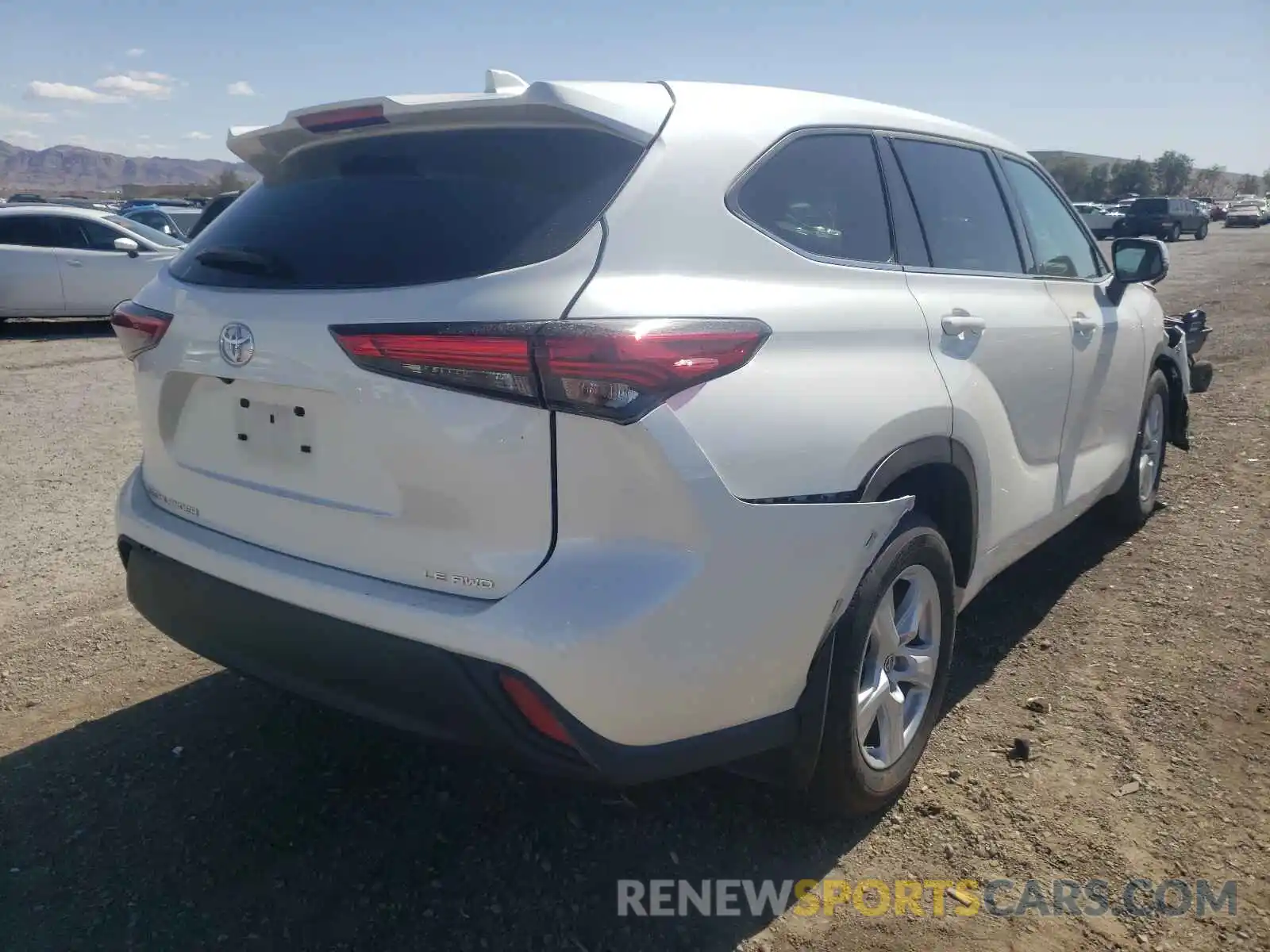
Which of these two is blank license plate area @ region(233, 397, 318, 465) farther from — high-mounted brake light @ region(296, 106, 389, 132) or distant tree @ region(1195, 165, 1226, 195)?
distant tree @ region(1195, 165, 1226, 195)

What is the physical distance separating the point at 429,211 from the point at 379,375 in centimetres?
44

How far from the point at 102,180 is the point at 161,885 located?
22639cm

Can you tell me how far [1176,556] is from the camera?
4.87 meters

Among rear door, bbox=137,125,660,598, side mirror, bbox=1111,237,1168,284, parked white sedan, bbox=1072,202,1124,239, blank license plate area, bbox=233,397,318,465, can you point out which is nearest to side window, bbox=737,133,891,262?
rear door, bbox=137,125,660,598

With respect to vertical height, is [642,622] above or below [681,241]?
below

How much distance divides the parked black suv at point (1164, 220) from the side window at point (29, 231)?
133 ft

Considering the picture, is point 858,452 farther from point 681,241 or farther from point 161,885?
point 161,885

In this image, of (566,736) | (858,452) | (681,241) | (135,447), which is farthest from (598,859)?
(135,447)

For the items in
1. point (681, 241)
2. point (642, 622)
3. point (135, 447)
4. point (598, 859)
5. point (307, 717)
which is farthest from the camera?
point (135, 447)

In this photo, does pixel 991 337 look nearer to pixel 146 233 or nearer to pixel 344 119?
pixel 344 119

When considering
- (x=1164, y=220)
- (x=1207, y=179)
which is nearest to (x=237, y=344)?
(x=1164, y=220)

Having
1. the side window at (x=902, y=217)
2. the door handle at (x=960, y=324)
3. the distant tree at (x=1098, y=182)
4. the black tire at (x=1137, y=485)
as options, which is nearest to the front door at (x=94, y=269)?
the black tire at (x=1137, y=485)

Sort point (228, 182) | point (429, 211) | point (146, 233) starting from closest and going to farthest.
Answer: point (429, 211)
point (146, 233)
point (228, 182)

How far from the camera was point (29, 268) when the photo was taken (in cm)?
1238
